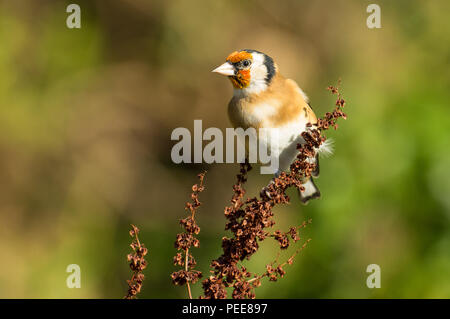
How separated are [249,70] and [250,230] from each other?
1168mm

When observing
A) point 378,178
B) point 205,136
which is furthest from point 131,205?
point 378,178

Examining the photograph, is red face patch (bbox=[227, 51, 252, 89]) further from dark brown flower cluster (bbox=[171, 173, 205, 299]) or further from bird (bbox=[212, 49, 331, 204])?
dark brown flower cluster (bbox=[171, 173, 205, 299])

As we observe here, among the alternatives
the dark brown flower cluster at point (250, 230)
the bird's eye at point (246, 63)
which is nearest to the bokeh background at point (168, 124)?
the bird's eye at point (246, 63)

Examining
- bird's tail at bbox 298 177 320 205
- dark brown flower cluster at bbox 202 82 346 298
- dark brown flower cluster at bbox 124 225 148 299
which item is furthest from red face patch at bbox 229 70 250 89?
dark brown flower cluster at bbox 124 225 148 299

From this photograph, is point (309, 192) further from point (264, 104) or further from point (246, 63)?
point (246, 63)

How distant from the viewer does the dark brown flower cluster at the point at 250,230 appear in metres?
2.38

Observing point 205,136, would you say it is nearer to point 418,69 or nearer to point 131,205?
point 131,205

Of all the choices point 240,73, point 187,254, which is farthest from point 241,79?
point 187,254

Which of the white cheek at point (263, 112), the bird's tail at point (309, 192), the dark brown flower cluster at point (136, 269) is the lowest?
the dark brown flower cluster at point (136, 269)

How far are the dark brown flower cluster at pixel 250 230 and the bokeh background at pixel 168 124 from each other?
1.69m

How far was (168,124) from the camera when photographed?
211 inches

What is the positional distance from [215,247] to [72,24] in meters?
2.29

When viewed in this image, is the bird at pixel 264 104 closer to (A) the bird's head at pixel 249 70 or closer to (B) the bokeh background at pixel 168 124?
(A) the bird's head at pixel 249 70

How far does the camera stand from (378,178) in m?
4.31
